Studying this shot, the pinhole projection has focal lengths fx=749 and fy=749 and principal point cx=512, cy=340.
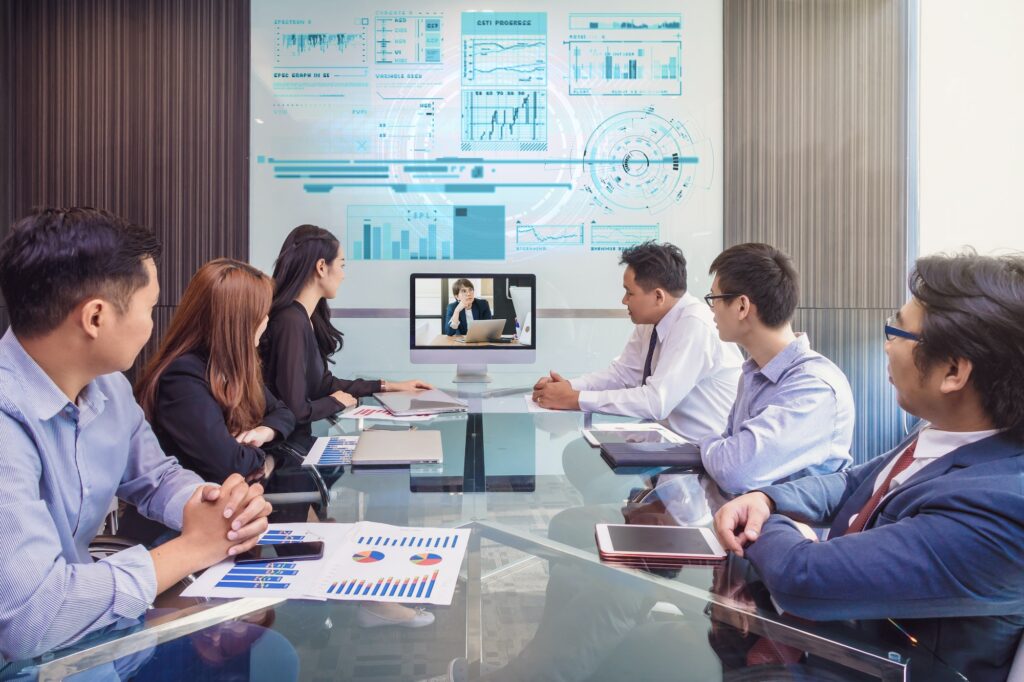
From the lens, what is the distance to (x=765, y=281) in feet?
6.60

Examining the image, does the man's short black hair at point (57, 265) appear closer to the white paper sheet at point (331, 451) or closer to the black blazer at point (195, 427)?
the black blazer at point (195, 427)

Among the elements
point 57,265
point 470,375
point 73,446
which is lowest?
point 470,375

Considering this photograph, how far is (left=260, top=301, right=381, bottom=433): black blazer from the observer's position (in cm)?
251

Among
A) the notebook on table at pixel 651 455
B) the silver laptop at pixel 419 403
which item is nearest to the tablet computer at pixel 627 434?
the notebook on table at pixel 651 455

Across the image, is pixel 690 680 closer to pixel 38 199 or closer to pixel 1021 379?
pixel 1021 379

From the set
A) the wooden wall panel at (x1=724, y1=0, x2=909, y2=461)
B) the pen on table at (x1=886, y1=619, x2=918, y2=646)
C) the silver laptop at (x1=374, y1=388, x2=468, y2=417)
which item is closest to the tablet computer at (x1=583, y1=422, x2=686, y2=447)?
the silver laptop at (x1=374, y1=388, x2=468, y2=417)

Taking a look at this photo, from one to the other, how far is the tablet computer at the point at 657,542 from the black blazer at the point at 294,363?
51.8 inches

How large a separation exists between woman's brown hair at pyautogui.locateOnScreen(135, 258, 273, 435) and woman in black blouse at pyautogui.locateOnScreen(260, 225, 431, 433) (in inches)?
18.9

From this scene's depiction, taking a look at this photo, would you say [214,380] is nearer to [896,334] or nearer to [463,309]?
[896,334]

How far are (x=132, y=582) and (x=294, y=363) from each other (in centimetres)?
166

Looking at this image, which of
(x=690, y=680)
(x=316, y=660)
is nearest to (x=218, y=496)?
(x=316, y=660)

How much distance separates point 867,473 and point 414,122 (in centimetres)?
349

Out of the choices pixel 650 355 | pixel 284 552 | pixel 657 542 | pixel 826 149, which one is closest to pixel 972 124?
pixel 826 149

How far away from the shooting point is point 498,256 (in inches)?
170
